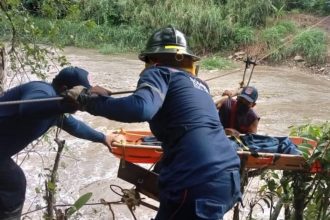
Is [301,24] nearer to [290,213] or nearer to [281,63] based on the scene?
[281,63]

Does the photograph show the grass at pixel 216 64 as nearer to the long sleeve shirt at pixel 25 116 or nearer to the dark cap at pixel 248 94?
the dark cap at pixel 248 94

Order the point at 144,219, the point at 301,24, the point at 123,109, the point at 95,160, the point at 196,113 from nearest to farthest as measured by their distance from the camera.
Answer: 1. the point at 123,109
2. the point at 196,113
3. the point at 144,219
4. the point at 95,160
5. the point at 301,24

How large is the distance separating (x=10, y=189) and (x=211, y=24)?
14207mm

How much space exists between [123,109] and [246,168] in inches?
59.2

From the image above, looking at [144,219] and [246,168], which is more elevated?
[246,168]

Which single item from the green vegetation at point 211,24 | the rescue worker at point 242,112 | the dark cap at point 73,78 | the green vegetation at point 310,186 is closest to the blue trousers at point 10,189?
the dark cap at point 73,78

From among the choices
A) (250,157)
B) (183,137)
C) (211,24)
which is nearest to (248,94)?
(250,157)

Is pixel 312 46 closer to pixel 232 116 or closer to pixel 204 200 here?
pixel 232 116

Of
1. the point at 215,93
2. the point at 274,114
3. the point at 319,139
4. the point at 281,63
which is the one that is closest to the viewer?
the point at 319,139

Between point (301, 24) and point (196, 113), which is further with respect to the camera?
point (301, 24)

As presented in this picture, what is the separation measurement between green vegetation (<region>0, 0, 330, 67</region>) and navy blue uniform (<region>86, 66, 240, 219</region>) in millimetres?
12741

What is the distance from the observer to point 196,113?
232 centimetres

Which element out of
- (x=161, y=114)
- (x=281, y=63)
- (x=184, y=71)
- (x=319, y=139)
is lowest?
(x=281, y=63)

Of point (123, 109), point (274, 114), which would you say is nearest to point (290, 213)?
point (123, 109)
